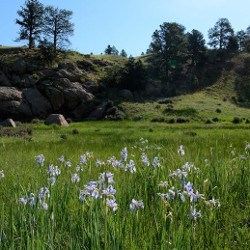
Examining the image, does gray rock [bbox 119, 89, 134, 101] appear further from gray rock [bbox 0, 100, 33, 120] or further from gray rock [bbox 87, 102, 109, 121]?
gray rock [bbox 0, 100, 33, 120]

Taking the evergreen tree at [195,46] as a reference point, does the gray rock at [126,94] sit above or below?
below

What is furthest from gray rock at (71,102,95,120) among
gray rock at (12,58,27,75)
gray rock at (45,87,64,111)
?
gray rock at (12,58,27,75)

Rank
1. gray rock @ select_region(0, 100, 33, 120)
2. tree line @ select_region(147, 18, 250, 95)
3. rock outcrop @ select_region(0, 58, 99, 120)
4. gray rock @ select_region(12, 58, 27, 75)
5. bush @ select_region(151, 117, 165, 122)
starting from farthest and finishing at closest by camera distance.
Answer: tree line @ select_region(147, 18, 250, 95) < gray rock @ select_region(12, 58, 27, 75) < rock outcrop @ select_region(0, 58, 99, 120) < gray rock @ select_region(0, 100, 33, 120) < bush @ select_region(151, 117, 165, 122)

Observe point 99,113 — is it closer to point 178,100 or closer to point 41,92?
point 41,92

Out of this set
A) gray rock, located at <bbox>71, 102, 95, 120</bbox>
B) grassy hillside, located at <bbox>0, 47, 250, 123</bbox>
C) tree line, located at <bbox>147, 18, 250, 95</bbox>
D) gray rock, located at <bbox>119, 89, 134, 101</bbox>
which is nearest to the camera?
grassy hillside, located at <bbox>0, 47, 250, 123</bbox>

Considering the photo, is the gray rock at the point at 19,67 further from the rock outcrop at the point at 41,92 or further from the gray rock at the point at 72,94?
the gray rock at the point at 72,94

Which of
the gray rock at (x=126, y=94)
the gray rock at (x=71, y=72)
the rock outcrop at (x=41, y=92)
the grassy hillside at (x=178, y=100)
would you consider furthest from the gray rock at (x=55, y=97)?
the gray rock at (x=126, y=94)

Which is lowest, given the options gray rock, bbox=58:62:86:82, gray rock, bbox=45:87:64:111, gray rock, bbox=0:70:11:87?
gray rock, bbox=45:87:64:111

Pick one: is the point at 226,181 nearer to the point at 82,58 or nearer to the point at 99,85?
the point at 99,85

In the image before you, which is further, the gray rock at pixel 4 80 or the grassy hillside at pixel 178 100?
the gray rock at pixel 4 80

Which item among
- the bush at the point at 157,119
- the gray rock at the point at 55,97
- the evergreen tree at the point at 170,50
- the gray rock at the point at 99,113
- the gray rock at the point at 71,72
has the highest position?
the evergreen tree at the point at 170,50

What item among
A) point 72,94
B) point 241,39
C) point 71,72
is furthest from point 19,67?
point 241,39

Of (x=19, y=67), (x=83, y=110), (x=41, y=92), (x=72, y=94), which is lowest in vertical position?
(x=83, y=110)

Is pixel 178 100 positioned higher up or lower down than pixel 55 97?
lower down
